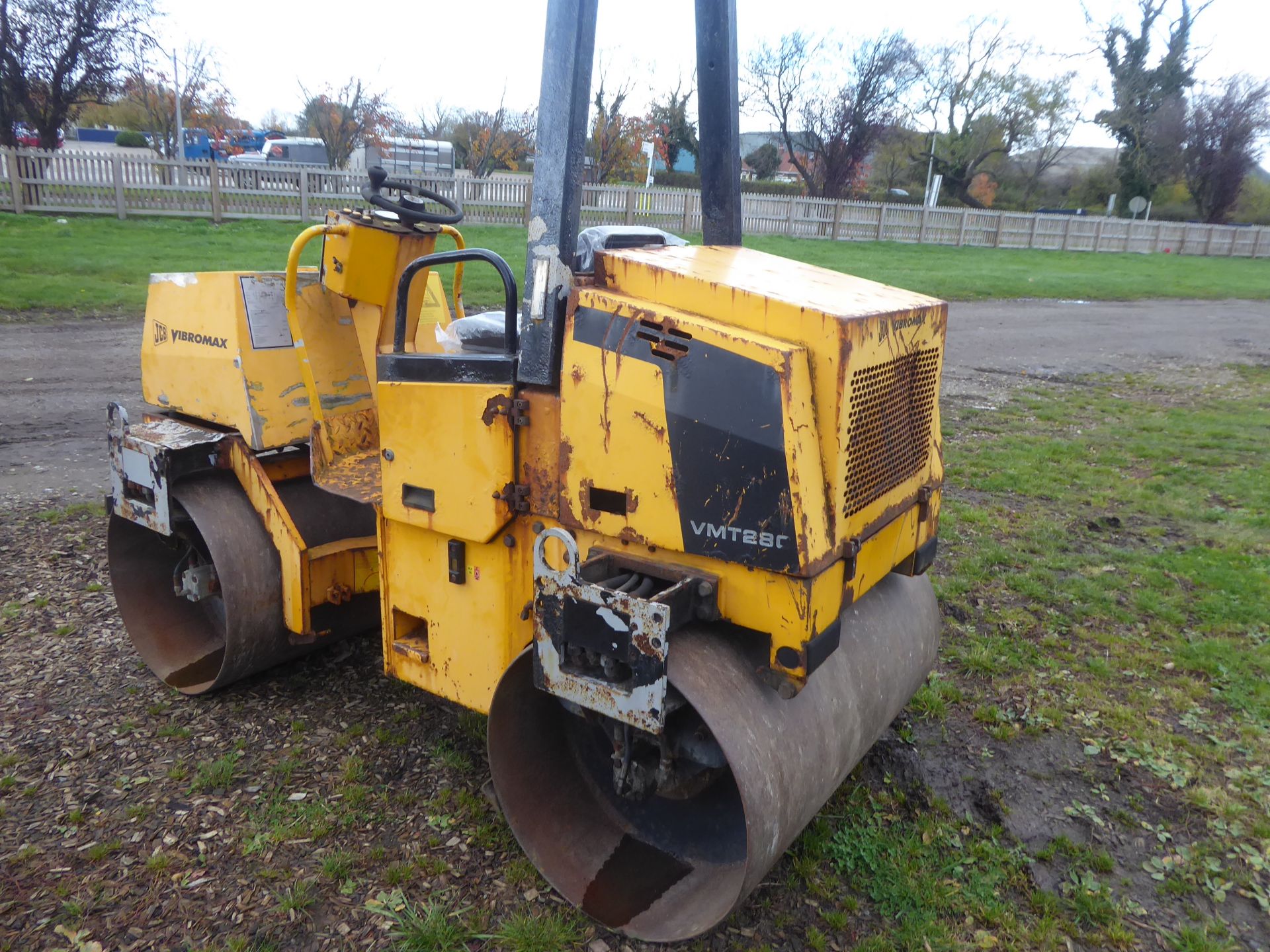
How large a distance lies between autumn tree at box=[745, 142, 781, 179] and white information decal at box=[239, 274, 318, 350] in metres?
40.9

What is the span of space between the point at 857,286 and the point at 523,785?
1.86 metres

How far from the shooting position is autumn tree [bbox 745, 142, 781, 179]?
42.0m

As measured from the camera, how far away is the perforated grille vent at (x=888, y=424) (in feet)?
8.43

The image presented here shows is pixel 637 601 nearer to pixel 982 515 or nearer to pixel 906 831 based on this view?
pixel 906 831

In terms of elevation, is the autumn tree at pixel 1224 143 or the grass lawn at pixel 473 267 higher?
the autumn tree at pixel 1224 143

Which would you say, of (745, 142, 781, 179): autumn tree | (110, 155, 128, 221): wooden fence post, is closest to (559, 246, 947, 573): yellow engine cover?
(110, 155, 128, 221): wooden fence post

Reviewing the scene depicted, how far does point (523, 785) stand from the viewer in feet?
9.78

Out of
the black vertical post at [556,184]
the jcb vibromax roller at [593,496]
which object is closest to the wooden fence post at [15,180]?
the jcb vibromax roller at [593,496]

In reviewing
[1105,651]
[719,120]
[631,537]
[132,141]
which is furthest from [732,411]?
[132,141]

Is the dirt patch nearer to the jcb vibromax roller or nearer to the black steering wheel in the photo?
the jcb vibromax roller

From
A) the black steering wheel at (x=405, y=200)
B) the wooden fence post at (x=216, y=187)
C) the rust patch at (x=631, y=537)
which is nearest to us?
the rust patch at (x=631, y=537)

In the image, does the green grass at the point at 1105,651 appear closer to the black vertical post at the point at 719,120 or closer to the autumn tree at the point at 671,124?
the black vertical post at the point at 719,120

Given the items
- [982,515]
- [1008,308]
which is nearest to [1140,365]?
[1008,308]

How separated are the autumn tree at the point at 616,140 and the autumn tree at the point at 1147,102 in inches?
868
